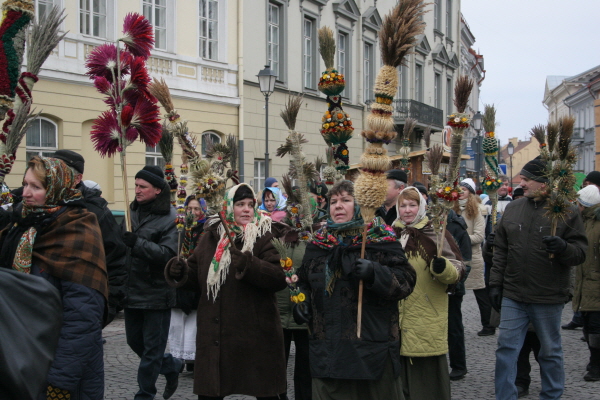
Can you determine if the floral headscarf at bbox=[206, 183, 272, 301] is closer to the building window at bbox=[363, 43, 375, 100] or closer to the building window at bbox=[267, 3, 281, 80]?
the building window at bbox=[267, 3, 281, 80]

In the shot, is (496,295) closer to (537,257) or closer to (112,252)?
(537,257)

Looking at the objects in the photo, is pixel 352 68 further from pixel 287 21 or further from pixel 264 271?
pixel 264 271

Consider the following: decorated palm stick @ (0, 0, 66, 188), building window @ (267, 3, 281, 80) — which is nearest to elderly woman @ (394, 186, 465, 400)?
decorated palm stick @ (0, 0, 66, 188)

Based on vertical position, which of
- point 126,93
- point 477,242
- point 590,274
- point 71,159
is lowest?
point 590,274

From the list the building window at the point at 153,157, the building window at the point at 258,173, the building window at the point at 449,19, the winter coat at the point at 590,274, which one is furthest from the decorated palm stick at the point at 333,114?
the building window at the point at 449,19

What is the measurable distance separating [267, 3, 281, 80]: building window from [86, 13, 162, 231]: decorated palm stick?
14988mm

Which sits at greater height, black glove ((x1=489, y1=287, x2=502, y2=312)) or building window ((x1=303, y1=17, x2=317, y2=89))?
building window ((x1=303, y1=17, x2=317, y2=89))

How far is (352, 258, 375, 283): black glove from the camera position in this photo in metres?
4.16

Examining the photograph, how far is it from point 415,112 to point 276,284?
26174 millimetres

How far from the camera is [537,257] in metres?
5.67

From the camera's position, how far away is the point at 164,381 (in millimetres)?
6992

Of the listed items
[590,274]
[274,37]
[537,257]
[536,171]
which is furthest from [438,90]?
[537,257]

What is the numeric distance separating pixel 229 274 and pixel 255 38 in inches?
615

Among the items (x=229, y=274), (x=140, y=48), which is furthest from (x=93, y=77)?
(x=229, y=274)
